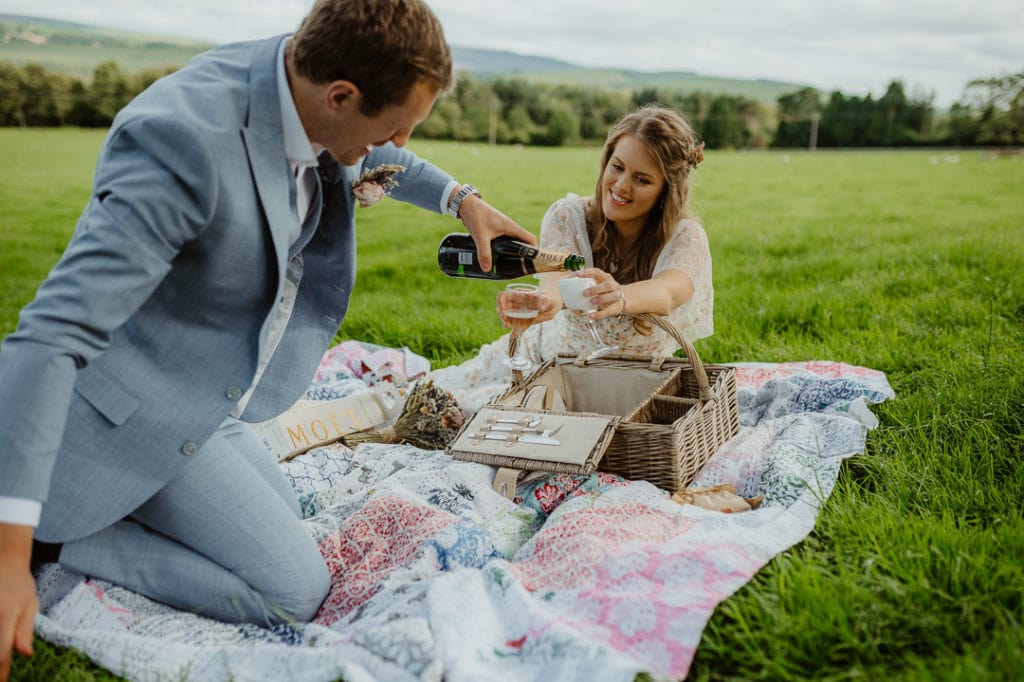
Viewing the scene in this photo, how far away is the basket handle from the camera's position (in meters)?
3.13

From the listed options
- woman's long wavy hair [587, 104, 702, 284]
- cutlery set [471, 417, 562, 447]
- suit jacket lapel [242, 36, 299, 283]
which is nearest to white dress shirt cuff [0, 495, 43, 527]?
suit jacket lapel [242, 36, 299, 283]

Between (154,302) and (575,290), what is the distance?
4.84ft

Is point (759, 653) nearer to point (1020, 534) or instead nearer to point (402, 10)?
point (1020, 534)

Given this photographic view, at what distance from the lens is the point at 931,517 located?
2523mm

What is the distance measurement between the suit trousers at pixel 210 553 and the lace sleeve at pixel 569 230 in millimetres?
2037

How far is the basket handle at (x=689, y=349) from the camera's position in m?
3.13

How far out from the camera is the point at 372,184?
262 cm

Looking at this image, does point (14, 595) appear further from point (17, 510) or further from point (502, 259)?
point (502, 259)

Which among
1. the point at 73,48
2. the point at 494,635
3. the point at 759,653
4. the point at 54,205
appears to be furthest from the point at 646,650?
the point at 73,48

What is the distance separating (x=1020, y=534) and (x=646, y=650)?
1.17 m

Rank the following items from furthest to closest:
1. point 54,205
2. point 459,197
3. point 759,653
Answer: point 54,205 < point 459,197 < point 759,653

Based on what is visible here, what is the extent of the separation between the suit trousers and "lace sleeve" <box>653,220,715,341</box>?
2.14 m

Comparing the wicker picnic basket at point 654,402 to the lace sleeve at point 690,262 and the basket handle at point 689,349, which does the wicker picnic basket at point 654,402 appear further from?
the lace sleeve at point 690,262

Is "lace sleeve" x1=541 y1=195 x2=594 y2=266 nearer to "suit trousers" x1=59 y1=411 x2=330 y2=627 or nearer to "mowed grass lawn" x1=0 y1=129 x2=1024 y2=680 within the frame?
"mowed grass lawn" x1=0 y1=129 x2=1024 y2=680
